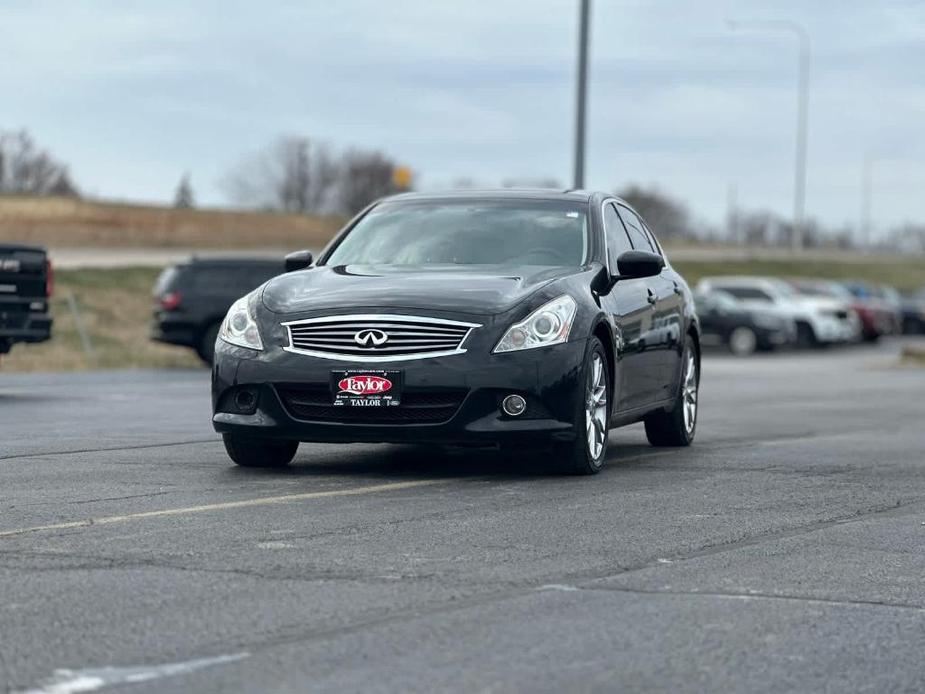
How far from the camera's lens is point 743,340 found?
4475 centimetres

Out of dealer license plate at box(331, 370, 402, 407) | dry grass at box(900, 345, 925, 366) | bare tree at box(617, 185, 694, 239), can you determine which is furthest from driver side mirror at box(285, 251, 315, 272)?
bare tree at box(617, 185, 694, 239)

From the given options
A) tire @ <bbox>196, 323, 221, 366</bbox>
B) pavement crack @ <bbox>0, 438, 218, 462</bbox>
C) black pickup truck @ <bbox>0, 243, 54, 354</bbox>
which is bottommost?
tire @ <bbox>196, 323, 221, 366</bbox>

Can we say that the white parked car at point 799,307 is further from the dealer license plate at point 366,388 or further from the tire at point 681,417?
the dealer license plate at point 366,388

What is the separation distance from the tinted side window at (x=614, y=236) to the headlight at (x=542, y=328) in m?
1.14

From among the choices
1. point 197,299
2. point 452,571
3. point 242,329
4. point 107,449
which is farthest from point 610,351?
point 197,299

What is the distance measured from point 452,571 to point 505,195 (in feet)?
17.3

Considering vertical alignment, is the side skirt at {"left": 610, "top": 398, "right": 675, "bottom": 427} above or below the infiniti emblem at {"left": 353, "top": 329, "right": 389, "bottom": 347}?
below

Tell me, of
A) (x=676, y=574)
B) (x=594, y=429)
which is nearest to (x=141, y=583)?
(x=676, y=574)

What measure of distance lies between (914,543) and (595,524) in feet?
4.35

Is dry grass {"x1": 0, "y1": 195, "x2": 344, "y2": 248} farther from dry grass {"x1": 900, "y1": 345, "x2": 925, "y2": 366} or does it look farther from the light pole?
the light pole

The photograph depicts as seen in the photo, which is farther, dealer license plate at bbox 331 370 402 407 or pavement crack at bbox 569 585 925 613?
dealer license plate at bbox 331 370 402 407

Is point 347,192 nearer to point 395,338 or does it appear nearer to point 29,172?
point 29,172

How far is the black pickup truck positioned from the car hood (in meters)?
7.84

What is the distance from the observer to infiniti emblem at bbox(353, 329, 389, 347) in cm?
A: 962
